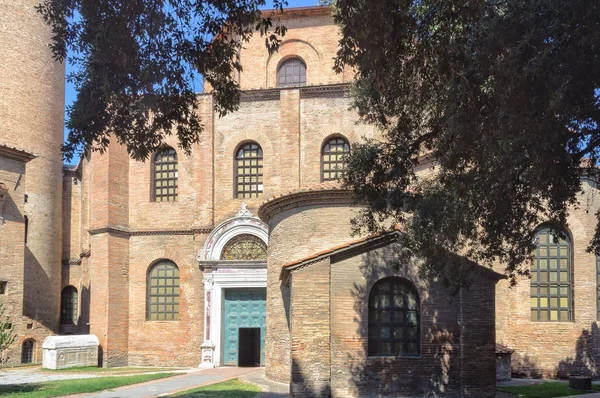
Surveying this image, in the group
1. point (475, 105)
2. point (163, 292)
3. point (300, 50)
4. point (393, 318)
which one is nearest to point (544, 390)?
point (393, 318)

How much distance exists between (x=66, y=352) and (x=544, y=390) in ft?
51.2

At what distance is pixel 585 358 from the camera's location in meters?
19.4

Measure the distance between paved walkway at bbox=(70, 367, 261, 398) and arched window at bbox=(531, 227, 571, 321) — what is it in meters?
8.51

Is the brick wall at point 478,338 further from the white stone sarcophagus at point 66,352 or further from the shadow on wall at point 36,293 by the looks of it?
the shadow on wall at point 36,293

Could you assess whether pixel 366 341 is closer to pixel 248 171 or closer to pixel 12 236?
pixel 248 171

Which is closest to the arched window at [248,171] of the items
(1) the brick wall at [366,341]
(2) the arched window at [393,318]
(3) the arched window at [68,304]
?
(3) the arched window at [68,304]

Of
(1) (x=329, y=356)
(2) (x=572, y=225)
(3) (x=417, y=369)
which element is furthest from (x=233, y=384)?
(2) (x=572, y=225)

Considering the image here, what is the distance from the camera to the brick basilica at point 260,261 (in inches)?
Answer: 625

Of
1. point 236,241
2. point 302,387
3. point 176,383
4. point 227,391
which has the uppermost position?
point 236,241

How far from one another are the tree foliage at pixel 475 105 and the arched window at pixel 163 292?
14.4m

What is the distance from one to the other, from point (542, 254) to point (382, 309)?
21.0ft

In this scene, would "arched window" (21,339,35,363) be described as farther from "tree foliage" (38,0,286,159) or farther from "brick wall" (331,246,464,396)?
"tree foliage" (38,0,286,159)

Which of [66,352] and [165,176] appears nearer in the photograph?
[66,352]

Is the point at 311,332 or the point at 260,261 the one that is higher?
the point at 260,261
